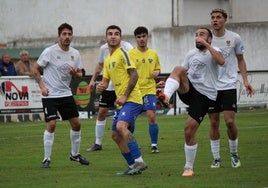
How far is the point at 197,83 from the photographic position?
14391 mm

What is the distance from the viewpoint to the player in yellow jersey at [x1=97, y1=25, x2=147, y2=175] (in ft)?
46.2

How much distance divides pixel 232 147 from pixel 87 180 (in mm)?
2844

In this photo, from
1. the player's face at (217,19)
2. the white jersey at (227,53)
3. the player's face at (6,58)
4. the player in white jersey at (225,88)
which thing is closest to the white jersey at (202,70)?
the player in white jersey at (225,88)

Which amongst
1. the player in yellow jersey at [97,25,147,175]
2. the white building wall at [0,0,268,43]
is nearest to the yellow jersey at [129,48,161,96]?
the player in yellow jersey at [97,25,147,175]

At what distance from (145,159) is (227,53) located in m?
2.90

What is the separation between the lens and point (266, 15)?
45.8 metres

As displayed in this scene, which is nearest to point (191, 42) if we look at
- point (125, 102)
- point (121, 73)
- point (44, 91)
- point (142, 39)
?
point (142, 39)

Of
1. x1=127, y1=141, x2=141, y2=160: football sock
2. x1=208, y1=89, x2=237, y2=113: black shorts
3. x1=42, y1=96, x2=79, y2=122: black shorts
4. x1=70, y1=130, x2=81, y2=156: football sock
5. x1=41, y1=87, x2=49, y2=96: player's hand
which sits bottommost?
x1=70, y1=130, x2=81, y2=156: football sock

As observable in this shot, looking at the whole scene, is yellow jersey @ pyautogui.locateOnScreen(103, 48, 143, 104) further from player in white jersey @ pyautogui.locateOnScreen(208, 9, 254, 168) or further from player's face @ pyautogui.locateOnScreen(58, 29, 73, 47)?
player's face @ pyautogui.locateOnScreen(58, 29, 73, 47)

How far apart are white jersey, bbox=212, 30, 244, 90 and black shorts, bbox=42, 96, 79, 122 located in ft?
8.90

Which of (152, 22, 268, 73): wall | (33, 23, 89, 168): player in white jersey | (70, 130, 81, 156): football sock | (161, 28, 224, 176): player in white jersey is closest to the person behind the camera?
(161, 28, 224, 176): player in white jersey

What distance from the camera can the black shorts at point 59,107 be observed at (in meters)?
16.2

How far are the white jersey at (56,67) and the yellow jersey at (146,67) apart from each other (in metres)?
3.17

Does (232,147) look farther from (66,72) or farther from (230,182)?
(66,72)
